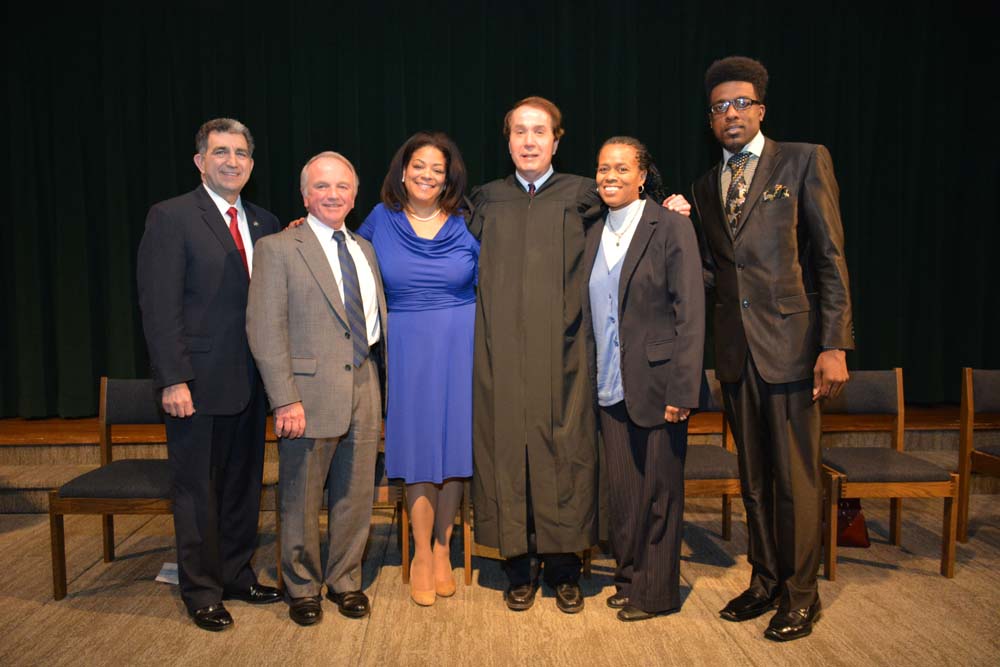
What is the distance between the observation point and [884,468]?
10.3ft

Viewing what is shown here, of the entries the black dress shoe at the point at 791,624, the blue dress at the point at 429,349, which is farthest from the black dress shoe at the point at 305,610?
the black dress shoe at the point at 791,624

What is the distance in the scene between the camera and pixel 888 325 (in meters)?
5.66

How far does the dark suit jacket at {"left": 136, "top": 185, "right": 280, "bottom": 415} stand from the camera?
8.67 ft

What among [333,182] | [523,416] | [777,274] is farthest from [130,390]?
[777,274]

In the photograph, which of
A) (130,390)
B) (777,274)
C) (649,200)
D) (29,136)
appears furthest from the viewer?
(29,136)

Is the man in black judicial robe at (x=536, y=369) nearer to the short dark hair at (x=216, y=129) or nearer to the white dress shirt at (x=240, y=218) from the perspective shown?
the white dress shirt at (x=240, y=218)

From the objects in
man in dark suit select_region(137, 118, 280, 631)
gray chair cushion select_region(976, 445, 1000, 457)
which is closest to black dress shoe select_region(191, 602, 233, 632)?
man in dark suit select_region(137, 118, 280, 631)

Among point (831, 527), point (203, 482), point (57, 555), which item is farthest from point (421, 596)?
point (831, 527)

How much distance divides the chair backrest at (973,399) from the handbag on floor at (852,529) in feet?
1.96

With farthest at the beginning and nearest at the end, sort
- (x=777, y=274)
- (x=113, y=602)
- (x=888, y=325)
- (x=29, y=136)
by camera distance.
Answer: (x=888, y=325) < (x=29, y=136) < (x=113, y=602) < (x=777, y=274)

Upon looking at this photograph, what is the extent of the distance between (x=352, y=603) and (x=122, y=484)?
104cm

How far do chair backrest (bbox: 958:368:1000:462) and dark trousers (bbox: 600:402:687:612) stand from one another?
5.63 feet

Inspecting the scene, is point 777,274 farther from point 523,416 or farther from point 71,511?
point 71,511

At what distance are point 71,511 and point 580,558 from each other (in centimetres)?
203
